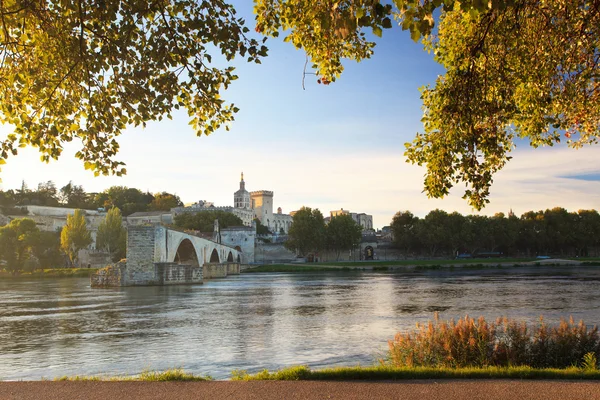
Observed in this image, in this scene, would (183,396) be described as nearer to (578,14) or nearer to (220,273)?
(578,14)

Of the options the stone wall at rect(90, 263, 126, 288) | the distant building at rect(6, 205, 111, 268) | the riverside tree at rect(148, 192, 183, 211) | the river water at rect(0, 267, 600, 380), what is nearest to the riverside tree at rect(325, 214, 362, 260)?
the distant building at rect(6, 205, 111, 268)

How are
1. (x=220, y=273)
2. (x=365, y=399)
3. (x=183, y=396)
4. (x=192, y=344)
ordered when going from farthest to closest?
(x=220, y=273) → (x=192, y=344) → (x=183, y=396) → (x=365, y=399)

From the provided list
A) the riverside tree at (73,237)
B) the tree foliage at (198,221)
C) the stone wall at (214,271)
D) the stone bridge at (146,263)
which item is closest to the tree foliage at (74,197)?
the tree foliage at (198,221)

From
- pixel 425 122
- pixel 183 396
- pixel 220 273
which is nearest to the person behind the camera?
pixel 183 396

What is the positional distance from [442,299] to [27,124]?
20594 millimetres

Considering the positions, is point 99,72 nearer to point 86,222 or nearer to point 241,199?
point 86,222

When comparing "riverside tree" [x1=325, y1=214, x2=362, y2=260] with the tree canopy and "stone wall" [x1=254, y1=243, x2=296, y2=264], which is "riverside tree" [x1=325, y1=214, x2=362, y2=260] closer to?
"stone wall" [x1=254, y1=243, x2=296, y2=264]

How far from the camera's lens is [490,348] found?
797 centimetres

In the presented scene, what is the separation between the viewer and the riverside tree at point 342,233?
87.9 m

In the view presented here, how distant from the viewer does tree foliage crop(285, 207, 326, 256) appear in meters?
87.2

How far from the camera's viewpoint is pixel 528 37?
311 inches

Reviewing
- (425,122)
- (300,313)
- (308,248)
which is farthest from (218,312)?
(308,248)

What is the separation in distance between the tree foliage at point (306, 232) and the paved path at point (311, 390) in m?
80.8

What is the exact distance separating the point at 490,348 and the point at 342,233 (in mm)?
80098
